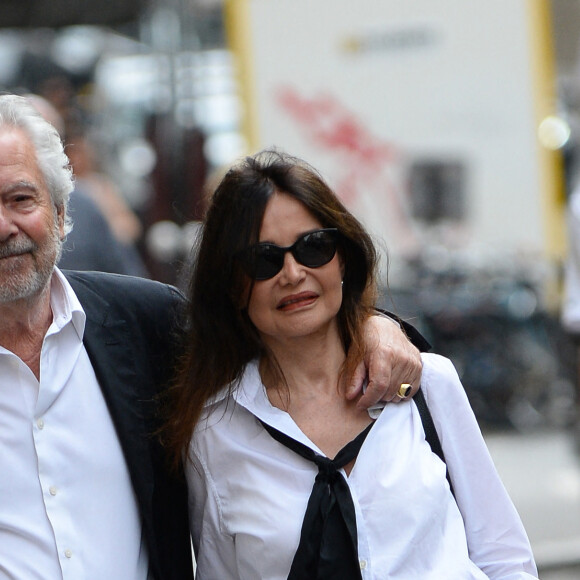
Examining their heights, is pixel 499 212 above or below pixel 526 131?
below

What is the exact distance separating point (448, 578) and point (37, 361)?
3.57ft

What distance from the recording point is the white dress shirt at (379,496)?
2.73m

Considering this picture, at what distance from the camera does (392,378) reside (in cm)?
287

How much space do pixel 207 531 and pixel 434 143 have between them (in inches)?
241

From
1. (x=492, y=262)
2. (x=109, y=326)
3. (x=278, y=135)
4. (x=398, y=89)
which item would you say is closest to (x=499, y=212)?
(x=492, y=262)

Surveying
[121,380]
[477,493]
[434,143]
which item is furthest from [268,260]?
[434,143]

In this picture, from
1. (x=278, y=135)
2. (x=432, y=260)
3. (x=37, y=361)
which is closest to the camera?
(x=37, y=361)

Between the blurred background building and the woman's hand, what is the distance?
15.8 feet

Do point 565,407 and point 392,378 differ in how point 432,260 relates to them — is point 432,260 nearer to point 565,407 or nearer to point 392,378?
point 565,407

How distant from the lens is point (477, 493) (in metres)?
2.89

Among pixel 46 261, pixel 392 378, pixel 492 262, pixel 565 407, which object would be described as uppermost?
pixel 46 261

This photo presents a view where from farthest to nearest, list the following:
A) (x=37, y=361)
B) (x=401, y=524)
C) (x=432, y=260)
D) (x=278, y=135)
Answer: (x=432, y=260), (x=278, y=135), (x=37, y=361), (x=401, y=524)

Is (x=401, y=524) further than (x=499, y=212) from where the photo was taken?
No

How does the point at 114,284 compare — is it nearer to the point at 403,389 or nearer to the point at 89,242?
the point at 403,389
